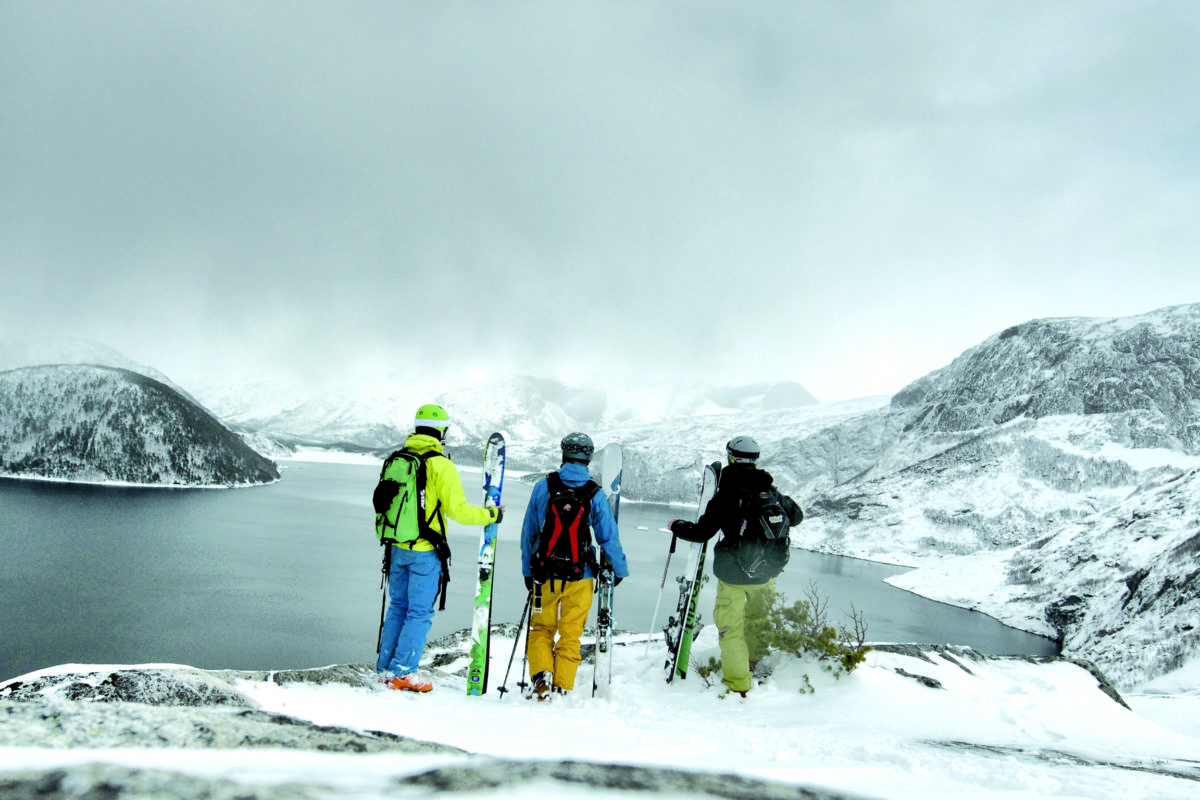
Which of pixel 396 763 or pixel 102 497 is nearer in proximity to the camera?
pixel 396 763

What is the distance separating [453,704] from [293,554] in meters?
60.9

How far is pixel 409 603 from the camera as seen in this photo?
26.4 ft

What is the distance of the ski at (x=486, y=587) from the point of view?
27.7 ft

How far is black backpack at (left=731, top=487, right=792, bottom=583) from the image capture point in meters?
8.70

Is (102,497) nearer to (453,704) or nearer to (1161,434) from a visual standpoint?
(453,704)

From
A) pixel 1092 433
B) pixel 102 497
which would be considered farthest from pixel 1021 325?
pixel 102 497

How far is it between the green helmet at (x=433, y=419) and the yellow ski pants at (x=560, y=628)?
A: 8.74 ft

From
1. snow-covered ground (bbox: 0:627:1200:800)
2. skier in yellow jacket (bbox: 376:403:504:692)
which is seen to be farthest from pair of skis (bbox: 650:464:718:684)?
skier in yellow jacket (bbox: 376:403:504:692)

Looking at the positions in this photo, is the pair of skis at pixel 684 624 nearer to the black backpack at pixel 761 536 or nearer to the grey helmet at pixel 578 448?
the black backpack at pixel 761 536

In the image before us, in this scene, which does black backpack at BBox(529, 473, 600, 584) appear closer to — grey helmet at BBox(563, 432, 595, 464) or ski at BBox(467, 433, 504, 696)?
grey helmet at BBox(563, 432, 595, 464)

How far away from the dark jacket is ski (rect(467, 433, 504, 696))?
2.84 meters

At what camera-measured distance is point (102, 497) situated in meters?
→ 93.6

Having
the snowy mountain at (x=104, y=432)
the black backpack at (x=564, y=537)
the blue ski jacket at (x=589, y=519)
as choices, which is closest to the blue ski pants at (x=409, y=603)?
the blue ski jacket at (x=589, y=519)

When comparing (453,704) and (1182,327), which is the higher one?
(1182,327)
